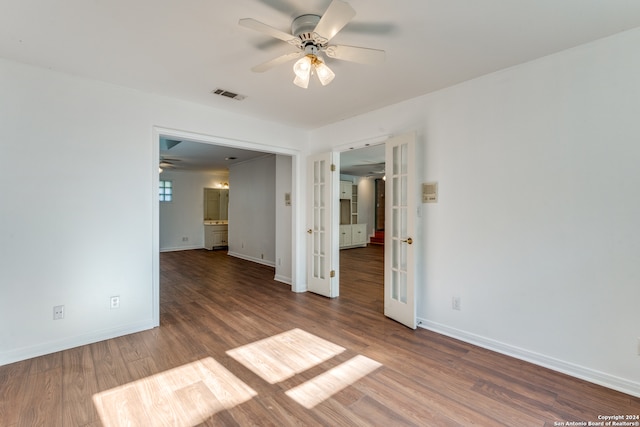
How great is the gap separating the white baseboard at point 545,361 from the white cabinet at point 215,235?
7680mm

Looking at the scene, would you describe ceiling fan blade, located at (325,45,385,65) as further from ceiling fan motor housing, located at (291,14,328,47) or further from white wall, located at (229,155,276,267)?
white wall, located at (229,155,276,267)

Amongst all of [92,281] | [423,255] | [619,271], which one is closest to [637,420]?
[619,271]

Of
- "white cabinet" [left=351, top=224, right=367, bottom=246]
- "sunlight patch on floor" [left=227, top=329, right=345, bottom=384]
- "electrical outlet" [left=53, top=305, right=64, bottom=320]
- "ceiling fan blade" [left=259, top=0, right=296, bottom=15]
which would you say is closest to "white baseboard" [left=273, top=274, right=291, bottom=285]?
"sunlight patch on floor" [left=227, top=329, right=345, bottom=384]

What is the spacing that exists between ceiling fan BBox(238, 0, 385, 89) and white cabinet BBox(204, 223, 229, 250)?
7.83m

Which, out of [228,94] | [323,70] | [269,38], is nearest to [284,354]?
[323,70]

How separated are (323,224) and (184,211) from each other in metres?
6.72

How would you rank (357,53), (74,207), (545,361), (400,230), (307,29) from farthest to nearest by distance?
(400,230)
(74,207)
(545,361)
(357,53)
(307,29)

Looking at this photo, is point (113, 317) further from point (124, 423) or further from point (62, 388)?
point (124, 423)

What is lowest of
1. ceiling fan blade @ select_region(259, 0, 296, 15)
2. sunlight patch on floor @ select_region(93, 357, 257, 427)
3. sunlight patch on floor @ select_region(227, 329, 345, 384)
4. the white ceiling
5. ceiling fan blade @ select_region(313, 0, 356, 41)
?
sunlight patch on floor @ select_region(93, 357, 257, 427)

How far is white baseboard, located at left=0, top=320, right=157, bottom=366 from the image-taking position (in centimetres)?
246

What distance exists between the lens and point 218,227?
30.6 ft

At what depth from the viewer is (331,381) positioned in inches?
86.8

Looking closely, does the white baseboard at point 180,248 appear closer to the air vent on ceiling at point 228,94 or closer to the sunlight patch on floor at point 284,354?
the air vent on ceiling at point 228,94

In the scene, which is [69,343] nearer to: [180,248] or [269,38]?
[269,38]
